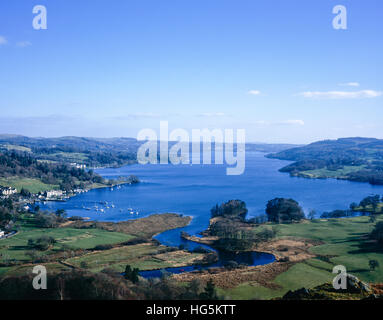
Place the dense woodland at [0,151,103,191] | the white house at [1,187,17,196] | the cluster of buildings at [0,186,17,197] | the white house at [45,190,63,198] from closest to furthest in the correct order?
the cluster of buildings at [0,186,17,197] → the white house at [1,187,17,196] → the white house at [45,190,63,198] → the dense woodland at [0,151,103,191]

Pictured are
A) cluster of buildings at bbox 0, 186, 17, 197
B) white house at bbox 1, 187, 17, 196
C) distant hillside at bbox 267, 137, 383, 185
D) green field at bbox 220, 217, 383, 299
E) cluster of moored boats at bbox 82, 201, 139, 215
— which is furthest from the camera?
distant hillside at bbox 267, 137, 383, 185

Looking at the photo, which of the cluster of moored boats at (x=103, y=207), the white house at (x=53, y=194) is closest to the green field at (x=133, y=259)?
the cluster of moored boats at (x=103, y=207)

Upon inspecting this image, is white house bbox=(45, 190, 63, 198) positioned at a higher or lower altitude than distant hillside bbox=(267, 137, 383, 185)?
lower

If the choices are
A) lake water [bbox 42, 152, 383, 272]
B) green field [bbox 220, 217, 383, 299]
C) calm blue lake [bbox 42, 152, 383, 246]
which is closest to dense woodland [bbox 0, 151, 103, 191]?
lake water [bbox 42, 152, 383, 272]

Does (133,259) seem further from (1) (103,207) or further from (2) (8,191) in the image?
(2) (8,191)

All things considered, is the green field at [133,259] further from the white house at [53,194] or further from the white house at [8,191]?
the white house at [53,194]

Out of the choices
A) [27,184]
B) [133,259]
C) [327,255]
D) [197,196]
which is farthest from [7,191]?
[327,255]

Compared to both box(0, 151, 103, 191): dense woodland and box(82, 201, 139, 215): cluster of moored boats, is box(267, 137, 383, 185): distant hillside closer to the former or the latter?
box(0, 151, 103, 191): dense woodland
